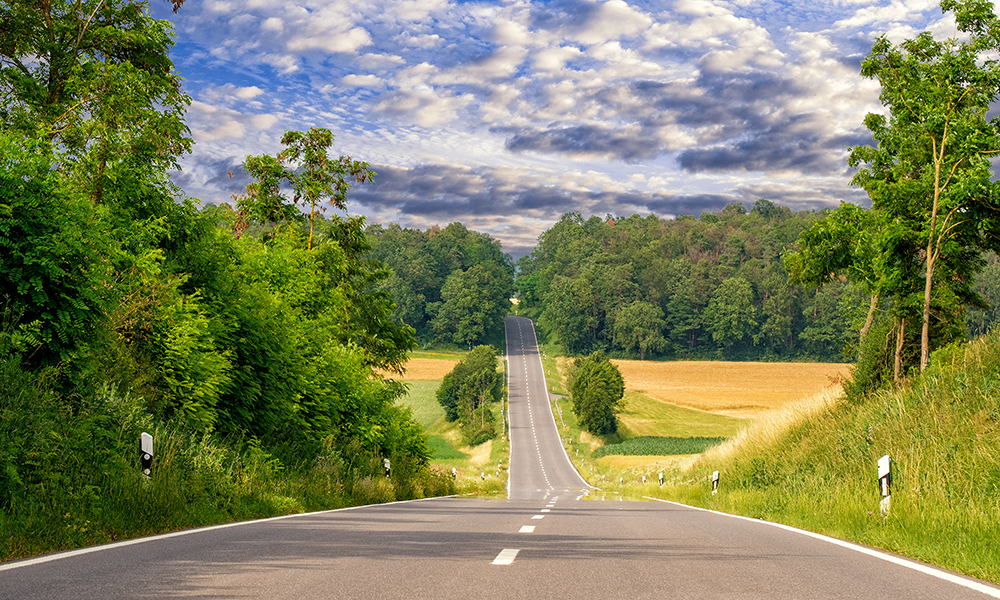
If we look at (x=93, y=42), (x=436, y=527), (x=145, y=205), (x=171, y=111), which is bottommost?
(x=436, y=527)

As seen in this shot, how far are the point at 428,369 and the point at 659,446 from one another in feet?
201

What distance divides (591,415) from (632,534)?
90154 mm

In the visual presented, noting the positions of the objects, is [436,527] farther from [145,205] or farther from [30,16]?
[30,16]

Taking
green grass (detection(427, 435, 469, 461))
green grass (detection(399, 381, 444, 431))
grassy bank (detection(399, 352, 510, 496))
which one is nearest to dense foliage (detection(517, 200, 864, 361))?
grassy bank (detection(399, 352, 510, 496))

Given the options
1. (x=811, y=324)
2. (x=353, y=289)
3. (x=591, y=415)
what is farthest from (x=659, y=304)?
(x=353, y=289)

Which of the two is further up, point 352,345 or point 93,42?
point 93,42

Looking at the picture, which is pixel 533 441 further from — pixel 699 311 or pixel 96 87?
pixel 699 311

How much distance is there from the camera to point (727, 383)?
413 feet

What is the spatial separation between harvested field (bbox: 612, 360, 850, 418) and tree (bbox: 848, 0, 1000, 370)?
261 ft

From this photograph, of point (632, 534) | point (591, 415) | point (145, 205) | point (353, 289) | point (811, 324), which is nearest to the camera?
point (632, 534)

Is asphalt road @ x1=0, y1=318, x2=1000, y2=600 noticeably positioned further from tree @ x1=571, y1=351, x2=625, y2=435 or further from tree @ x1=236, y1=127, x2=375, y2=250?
tree @ x1=571, y1=351, x2=625, y2=435

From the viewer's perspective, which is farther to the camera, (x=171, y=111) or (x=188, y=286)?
(x=171, y=111)

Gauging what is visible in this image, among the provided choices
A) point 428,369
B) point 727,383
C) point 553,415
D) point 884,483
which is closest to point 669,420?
point 553,415

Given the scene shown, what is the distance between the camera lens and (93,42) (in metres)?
25.7
